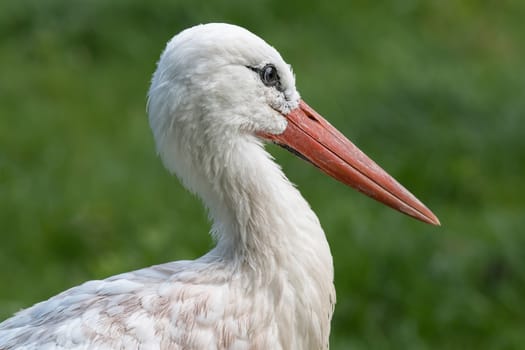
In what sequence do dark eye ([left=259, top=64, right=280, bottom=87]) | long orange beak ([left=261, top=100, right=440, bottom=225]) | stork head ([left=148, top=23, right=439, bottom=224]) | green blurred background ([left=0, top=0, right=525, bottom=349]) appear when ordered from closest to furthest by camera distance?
1. stork head ([left=148, top=23, right=439, bottom=224])
2. dark eye ([left=259, top=64, right=280, bottom=87])
3. long orange beak ([left=261, top=100, right=440, bottom=225])
4. green blurred background ([left=0, top=0, right=525, bottom=349])

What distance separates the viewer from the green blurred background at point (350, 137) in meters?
5.89

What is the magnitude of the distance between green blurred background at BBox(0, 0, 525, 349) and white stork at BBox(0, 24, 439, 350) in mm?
1989

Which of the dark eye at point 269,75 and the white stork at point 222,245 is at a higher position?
the dark eye at point 269,75

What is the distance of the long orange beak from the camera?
387cm

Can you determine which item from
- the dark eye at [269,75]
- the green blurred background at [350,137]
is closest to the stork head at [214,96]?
the dark eye at [269,75]

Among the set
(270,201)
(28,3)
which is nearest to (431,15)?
(28,3)

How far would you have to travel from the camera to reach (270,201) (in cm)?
367

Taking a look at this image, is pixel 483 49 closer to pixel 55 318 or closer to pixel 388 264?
pixel 388 264

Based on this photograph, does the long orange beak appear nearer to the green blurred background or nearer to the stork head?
the stork head

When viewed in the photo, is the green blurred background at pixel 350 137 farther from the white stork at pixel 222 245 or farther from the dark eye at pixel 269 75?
the dark eye at pixel 269 75

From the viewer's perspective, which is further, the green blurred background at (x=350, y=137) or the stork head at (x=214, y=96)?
the green blurred background at (x=350, y=137)

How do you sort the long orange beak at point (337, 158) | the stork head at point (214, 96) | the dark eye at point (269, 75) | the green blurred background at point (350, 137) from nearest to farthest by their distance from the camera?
the stork head at point (214, 96) < the dark eye at point (269, 75) < the long orange beak at point (337, 158) < the green blurred background at point (350, 137)

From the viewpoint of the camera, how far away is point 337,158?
155 inches

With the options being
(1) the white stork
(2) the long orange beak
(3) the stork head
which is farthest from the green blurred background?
(3) the stork head
